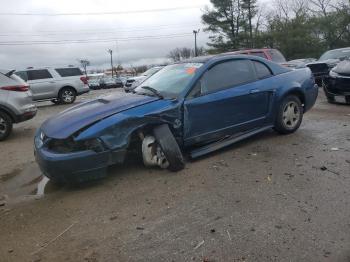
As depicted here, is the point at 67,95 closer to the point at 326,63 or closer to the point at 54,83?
the point at 54,83

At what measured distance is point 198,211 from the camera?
3.98 meters

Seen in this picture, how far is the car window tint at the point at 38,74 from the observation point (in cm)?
1684

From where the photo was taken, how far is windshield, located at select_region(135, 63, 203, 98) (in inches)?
Answer: 219

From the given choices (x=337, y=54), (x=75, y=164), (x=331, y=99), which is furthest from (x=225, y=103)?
(x=337, y=54)

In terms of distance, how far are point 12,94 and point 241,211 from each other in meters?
6.44

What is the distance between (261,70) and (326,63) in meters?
9.77

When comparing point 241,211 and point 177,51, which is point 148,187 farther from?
point 177,51

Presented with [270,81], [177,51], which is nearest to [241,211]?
[270,81]

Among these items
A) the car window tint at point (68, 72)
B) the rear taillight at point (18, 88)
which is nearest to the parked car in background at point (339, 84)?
the rear taillight at point (18, 88)

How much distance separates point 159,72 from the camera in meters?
6.54

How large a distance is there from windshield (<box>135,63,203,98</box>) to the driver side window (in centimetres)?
18

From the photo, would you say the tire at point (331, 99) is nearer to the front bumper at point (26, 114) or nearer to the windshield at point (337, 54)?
the windshield at point (337, 54)

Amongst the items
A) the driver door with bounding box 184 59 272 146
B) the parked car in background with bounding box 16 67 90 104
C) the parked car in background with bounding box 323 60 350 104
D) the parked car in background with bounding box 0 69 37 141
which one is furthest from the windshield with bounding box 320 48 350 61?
the parked car in background with bounding box 0 69 37 141

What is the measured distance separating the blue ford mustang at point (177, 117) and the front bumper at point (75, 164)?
1 cm
